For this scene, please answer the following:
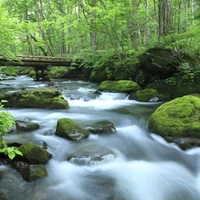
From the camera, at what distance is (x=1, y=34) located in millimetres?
8023

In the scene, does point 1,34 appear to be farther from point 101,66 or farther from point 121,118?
point 101,66

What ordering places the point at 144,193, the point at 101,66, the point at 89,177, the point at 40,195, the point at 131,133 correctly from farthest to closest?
the point at 101,66 < the point at 131,133 < the point at 89,177 < the point at 144,193 < the point at 40,195

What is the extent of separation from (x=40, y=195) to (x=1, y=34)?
6188 mm

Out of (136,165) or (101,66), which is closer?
(136,165)

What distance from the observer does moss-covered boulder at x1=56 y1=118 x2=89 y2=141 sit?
5445 mm

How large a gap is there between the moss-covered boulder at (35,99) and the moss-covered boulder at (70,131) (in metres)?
2.99

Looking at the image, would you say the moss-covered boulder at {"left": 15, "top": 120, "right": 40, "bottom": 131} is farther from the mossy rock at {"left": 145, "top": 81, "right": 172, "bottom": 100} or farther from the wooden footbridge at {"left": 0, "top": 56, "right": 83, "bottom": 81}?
the wooden footbridge at {"left": 0, "top": 56, "right": 83, "bottom": 81}

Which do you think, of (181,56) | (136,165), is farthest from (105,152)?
(181,56)

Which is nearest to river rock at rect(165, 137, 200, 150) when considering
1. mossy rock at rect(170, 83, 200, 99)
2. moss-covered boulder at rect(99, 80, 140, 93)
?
mossy rock at rect(170, 83, 200, 99)

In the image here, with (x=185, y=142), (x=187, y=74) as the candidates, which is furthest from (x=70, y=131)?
(x=187, y=74)

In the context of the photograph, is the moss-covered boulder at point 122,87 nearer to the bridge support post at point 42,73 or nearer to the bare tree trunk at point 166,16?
the bare tree trunk at point 166,16

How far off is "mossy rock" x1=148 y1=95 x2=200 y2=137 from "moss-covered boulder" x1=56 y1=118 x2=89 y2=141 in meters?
1.80

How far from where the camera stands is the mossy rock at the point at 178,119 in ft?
17.8

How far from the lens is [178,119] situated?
5.78 meters
